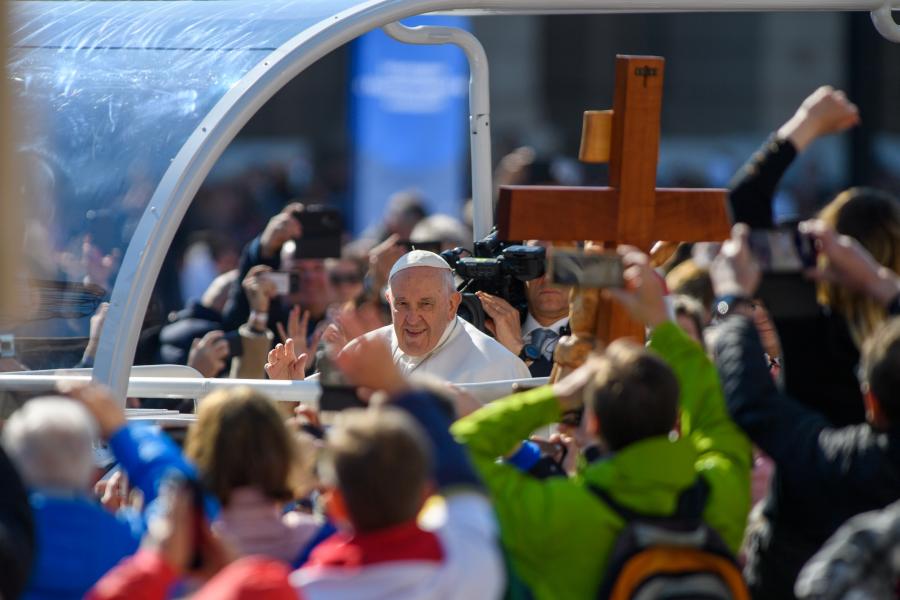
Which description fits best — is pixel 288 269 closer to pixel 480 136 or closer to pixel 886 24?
pixel 480 136

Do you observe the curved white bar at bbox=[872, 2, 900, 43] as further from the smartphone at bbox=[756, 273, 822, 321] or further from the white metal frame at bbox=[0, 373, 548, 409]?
the smartphone at bbox=[756, 273, 822, 321]

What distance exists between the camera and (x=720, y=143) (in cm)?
2561

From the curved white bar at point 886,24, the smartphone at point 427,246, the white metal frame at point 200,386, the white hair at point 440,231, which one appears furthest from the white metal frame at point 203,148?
the white hair at point 440,231

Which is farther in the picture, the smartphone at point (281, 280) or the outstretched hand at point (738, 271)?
the smartphone at point (281, 280)

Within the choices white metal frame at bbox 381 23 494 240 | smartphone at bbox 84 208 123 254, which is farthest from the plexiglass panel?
white metal frame at bbox 381 23 494 240

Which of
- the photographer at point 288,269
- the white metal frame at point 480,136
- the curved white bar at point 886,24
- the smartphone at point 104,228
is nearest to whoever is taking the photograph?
the smartphone at point 104,228

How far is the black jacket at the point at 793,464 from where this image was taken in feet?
11.9

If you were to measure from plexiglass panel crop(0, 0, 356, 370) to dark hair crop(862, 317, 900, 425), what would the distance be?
2.29m

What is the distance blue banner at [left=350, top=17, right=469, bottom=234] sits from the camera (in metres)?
12.3

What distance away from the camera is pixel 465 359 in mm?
6297

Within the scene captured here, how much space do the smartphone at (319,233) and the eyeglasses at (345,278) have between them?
0.12 m

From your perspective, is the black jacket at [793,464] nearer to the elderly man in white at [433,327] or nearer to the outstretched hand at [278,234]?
the elderly man in white at [433,327]

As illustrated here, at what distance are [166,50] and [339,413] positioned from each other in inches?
85.4

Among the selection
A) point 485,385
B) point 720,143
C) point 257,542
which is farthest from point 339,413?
→ point 720,143
